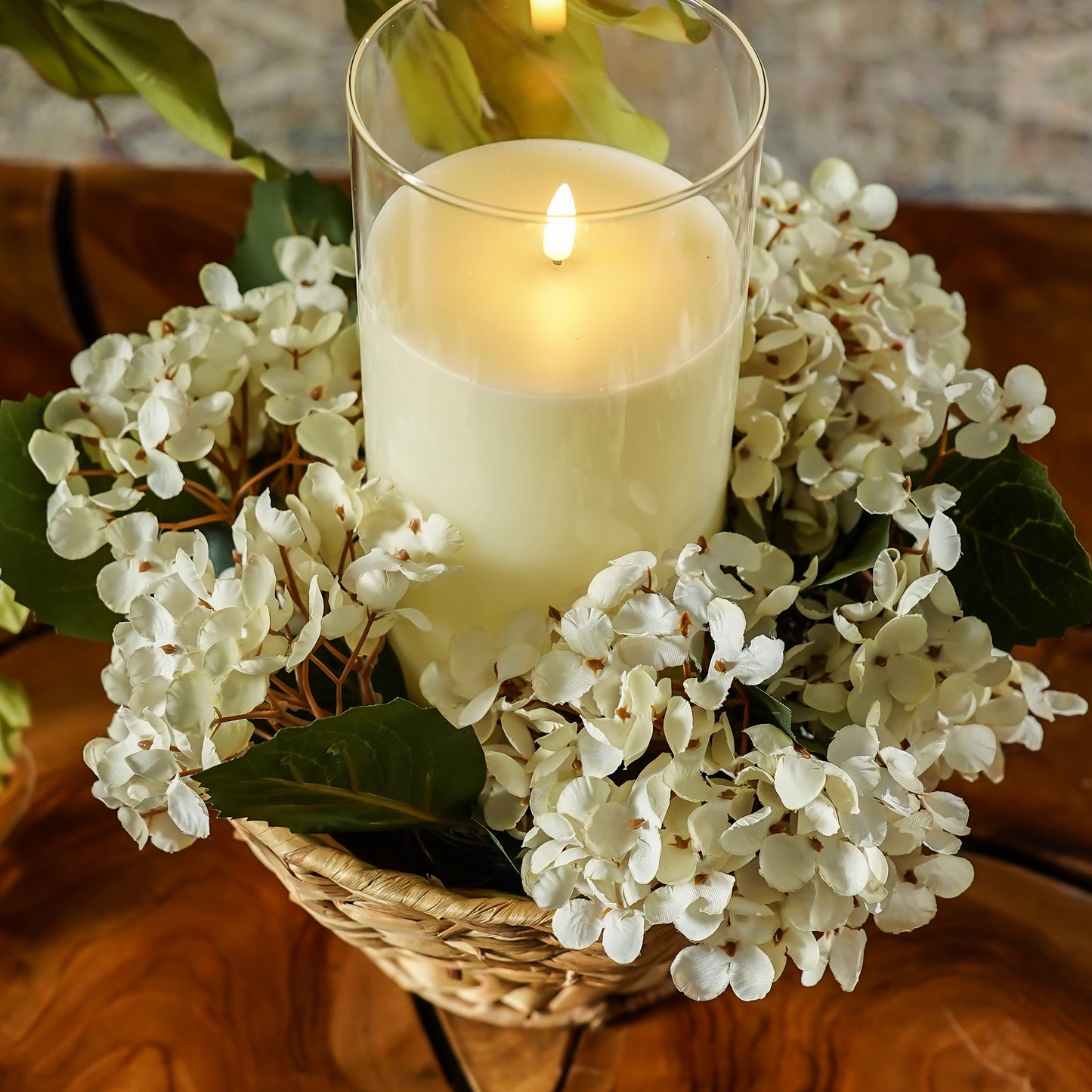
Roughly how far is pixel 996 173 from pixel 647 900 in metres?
1.51

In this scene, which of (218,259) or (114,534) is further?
(218,259)

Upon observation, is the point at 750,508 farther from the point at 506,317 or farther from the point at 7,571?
the point at 7,571

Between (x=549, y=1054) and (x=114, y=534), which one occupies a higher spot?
(x=114, y=534)

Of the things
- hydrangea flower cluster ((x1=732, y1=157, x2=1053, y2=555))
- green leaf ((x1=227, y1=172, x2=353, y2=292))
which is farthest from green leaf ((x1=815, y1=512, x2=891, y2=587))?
green leaf ((x1=227, y1=172, x2=353, y2=292))

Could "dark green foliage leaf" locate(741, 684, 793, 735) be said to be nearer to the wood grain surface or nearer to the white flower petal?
the white flower petal

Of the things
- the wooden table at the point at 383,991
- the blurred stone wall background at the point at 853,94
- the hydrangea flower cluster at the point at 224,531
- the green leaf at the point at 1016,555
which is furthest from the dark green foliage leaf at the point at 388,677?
the blurred stone wall background at the point at 853,94

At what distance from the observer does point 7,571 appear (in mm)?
519

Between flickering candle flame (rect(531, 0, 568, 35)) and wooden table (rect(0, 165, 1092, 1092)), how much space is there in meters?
0.37

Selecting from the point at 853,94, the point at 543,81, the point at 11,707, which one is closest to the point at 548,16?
the point at 543,81

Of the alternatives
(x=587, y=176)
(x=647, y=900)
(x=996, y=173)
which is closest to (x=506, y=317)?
(x=587, y=176)

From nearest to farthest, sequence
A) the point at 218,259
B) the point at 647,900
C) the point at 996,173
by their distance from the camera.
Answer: the point at 647,900 → the point at 218,259 → the point at 996,173

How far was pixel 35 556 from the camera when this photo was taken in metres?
0.52

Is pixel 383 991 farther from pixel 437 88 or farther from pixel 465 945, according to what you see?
pixel 437 88

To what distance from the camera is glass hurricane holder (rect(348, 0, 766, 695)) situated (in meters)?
0.41
